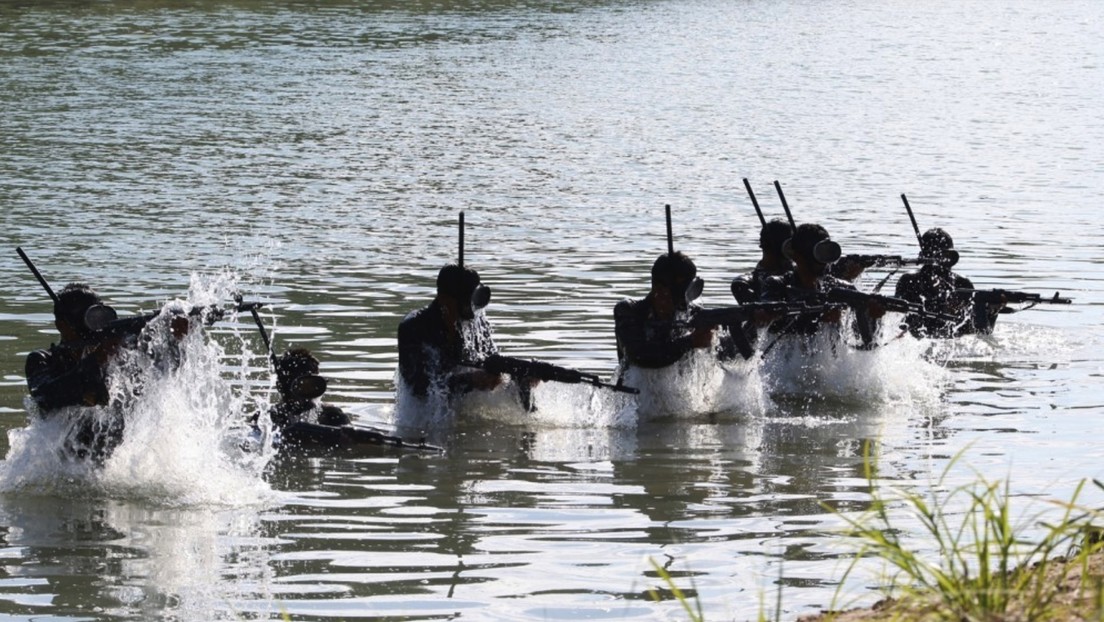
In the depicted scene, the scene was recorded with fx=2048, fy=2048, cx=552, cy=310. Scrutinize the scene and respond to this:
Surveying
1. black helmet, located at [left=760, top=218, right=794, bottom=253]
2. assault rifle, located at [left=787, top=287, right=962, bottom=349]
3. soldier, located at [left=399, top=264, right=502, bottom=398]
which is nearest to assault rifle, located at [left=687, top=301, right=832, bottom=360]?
assault rifle, located at [left=787, top=287, right=962, bottom=349]

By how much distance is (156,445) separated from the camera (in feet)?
43.9

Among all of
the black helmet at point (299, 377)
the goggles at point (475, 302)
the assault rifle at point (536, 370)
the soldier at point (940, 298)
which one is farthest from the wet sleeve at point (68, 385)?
the soldier at point (940, 298)

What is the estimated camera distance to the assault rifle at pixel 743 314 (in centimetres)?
1552

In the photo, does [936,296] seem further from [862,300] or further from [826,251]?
[826,251]

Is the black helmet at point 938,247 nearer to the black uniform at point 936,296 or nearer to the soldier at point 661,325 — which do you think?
the black uniform at point 936,296

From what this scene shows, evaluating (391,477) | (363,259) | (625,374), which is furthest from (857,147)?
(391,477)

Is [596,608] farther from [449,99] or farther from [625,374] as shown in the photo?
[449,99]

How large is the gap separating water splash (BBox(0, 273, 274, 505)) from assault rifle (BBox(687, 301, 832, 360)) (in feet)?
12.0

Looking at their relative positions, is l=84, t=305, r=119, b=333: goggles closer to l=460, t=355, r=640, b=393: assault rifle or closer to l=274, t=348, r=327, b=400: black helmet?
l=274, t=348, r=327, b=400: black helmet

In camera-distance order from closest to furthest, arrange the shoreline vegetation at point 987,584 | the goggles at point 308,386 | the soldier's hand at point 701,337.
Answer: the shoreline vegetation at point 987,584 → the goggles at point 308,386 → the soldier's hand at point 701,337

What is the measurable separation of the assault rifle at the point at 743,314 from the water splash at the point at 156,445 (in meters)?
3.64

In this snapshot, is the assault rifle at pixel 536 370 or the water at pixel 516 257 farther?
the assault rifle at pixel 536 370

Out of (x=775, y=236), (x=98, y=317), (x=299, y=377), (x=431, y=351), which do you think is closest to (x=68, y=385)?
(x=98, y=317)

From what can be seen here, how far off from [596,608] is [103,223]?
1746 centimetres
